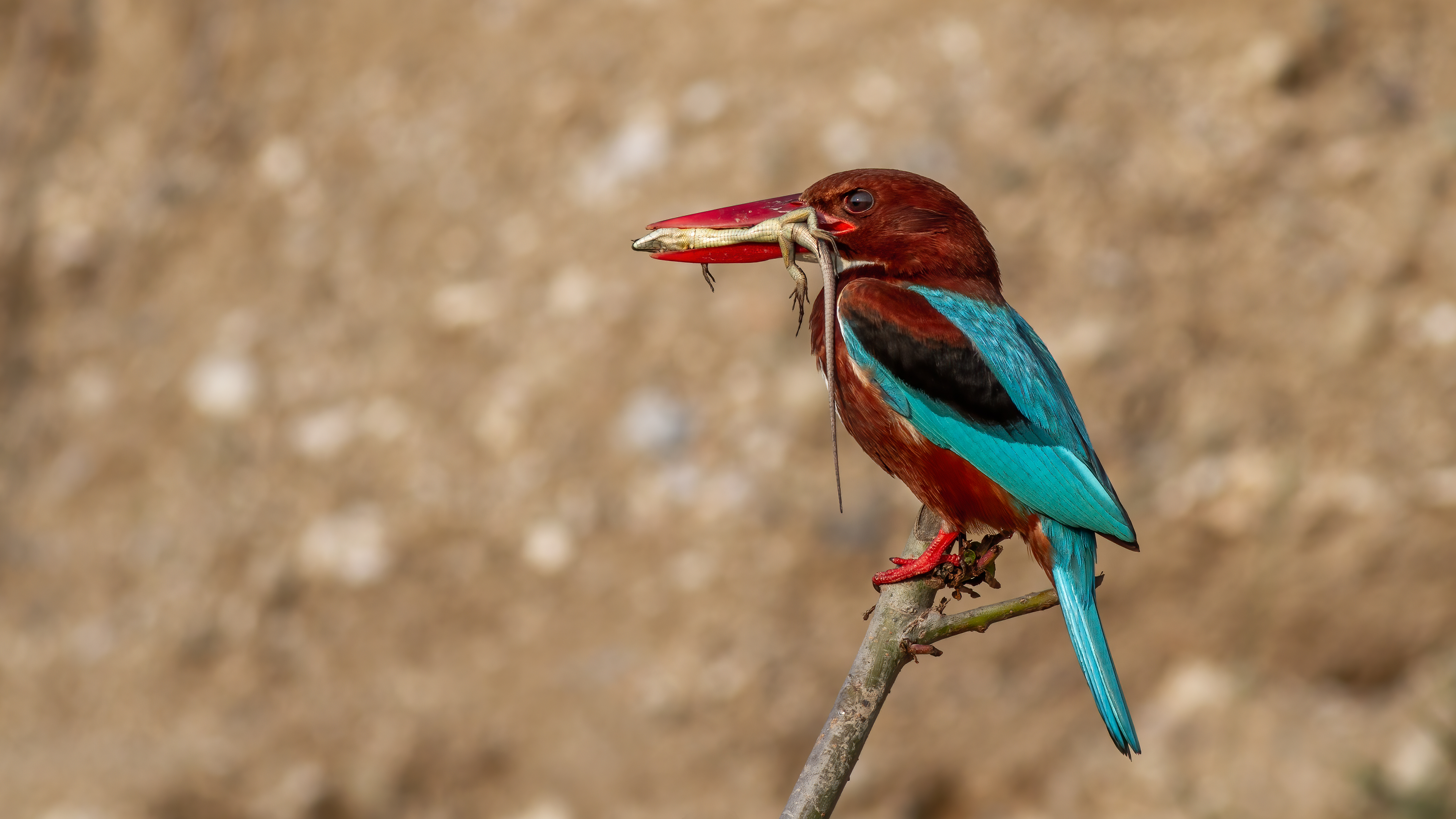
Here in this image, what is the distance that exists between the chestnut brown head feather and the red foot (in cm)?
54

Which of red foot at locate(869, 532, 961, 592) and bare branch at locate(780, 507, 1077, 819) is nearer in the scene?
bare branch at locate(780, 507, 1077, 819)

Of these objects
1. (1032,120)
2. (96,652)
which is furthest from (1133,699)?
(96,652)

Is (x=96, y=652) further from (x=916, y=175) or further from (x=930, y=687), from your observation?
(x=916, y=175)

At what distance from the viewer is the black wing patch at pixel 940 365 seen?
7.91ft

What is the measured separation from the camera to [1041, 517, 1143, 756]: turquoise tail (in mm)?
A: 2170

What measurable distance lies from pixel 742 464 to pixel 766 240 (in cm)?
217

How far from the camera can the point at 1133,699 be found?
4809 mm

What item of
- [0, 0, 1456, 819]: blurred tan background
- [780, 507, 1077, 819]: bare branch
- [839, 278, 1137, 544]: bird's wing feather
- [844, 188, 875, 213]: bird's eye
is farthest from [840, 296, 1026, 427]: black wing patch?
[0, 0, 1456, 819]: blurred tan background

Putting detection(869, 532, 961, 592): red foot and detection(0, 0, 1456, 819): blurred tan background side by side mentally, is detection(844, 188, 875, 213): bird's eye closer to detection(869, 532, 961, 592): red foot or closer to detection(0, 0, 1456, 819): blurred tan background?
detection(869, 532, 961, 592): red foot

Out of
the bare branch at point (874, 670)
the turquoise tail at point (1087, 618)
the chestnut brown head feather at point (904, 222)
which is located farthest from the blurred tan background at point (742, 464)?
the bare branch at point (874, 670)

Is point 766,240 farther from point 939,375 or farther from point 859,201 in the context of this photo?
point 939,375

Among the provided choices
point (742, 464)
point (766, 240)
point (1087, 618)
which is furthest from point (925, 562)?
point (742, 464)

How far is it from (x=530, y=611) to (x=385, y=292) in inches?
53.6

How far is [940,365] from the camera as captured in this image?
2.43 meters
